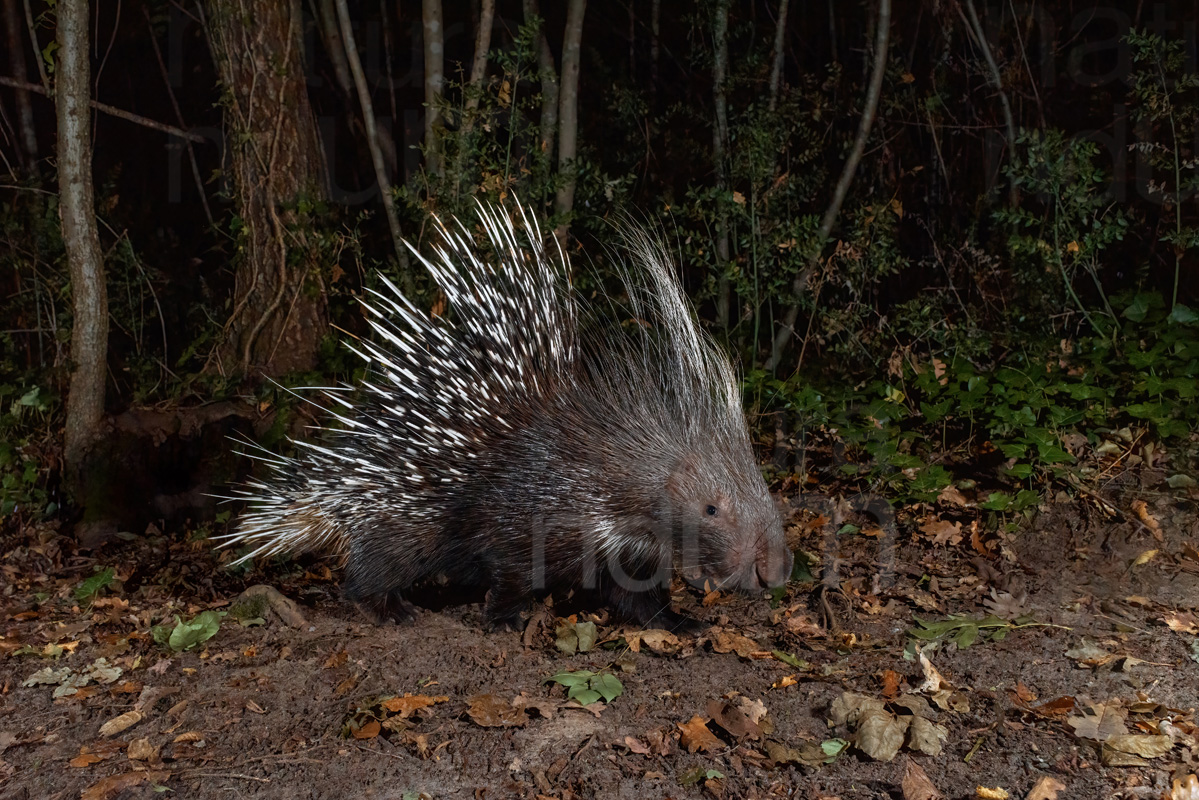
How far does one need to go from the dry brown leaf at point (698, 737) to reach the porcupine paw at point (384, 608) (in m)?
1.61

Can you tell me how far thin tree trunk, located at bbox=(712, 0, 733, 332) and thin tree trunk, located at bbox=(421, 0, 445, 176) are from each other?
1677 mm

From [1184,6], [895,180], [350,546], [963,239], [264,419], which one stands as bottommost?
[350,546]

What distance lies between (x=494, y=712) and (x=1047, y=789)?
1690mm

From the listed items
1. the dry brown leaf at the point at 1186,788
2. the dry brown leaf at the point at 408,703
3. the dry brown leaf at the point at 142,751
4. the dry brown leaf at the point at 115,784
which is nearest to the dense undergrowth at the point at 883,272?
the dry brown leaf at the point at 1186,788

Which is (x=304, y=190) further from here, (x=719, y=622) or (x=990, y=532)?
(x=990, y=532)

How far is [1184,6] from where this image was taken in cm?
724

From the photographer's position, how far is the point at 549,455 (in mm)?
3867

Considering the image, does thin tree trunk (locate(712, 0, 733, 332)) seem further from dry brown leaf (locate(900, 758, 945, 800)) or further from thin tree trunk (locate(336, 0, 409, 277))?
dry brown leaf (locate(900, 758, 945, 800))

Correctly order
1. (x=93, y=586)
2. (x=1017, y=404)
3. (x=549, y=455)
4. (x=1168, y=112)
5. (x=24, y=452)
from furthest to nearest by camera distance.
Result: (x=24, y=452)
(x=1168, y=112)
(x=1017, y=404)
(x=93, y=586)
(x=549, y=455)

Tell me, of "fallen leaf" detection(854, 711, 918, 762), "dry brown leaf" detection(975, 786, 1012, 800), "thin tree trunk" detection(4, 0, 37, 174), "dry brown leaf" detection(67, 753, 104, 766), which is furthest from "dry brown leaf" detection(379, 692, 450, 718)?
"thin tree trunk" detection(4, 0, 37, 174)

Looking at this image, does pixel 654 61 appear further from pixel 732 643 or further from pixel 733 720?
pixel 733 720

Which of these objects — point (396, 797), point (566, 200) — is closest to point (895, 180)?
point (566, 200)

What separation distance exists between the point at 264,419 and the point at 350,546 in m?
1.71

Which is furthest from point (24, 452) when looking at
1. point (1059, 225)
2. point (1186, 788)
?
point (1059, 225)
